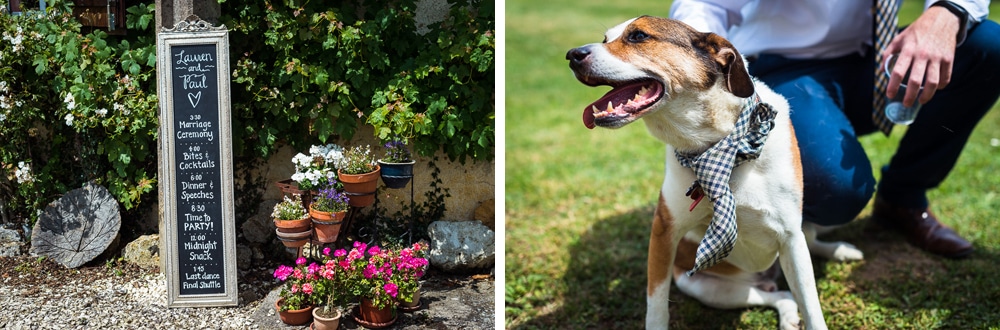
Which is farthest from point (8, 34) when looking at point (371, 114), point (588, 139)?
point (588, 139)

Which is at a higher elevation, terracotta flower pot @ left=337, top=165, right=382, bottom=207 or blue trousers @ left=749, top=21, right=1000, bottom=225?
blue trousers @ left=749, top=21, right=1000, bottom=225

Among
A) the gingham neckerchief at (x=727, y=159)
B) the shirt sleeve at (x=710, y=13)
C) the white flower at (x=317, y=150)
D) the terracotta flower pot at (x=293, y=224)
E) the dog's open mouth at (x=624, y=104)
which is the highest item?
the shirt sleeve at (x=710, y=13)

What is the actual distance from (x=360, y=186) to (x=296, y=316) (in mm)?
570

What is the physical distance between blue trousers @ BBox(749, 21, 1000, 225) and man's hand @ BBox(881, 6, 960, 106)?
13.0 inches

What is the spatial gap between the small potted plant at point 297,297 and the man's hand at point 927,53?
215 centimetres

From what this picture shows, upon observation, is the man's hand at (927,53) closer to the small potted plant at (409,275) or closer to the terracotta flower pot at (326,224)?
the small potted plant at (409,275)

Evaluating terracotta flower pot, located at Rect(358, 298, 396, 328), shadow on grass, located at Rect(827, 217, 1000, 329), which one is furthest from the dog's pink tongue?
shadow on grass, located at Rect(827, 217, 1000, 329)

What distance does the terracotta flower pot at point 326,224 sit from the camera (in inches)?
124

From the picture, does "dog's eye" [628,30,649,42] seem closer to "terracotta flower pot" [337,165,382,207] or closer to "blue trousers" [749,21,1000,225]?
"blue trousers" [749,21,1000,225]

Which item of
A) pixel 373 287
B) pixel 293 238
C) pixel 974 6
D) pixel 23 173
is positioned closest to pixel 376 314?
pixel 373 287

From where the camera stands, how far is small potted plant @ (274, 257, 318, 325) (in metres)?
3.00

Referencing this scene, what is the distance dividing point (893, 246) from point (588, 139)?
2442mm

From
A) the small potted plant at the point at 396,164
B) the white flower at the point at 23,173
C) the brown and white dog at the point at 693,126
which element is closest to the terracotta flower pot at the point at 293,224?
the small potted plant at the point at 396,164

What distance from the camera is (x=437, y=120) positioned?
3.23 metres
